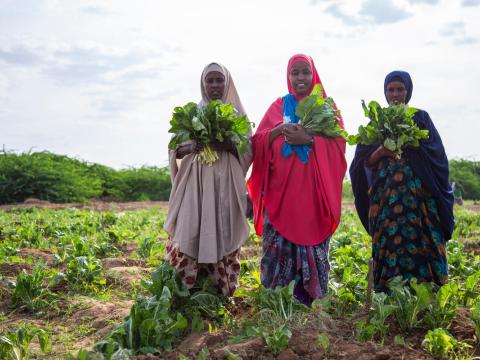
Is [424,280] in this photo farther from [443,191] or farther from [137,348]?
[137,348]

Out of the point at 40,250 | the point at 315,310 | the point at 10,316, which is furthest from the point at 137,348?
the point at 40,250

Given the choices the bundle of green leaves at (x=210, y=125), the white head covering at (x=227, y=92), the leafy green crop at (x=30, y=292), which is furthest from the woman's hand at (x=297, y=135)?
the leafy green crop at (x=30, y=292)

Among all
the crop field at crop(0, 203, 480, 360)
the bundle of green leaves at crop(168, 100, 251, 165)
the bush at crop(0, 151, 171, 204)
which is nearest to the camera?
the crop field at crop(0, 203, 480, 360)

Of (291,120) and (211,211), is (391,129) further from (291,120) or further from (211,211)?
(211,211)

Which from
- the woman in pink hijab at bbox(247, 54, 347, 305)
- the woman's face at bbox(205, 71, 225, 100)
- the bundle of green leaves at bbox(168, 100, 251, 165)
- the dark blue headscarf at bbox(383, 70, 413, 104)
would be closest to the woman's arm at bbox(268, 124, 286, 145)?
the woman in pink hijab at bbox(247, 54, 347, 305)

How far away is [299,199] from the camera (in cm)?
526

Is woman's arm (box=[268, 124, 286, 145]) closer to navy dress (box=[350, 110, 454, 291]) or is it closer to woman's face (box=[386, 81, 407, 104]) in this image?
navy dress (box=[350, 110, 454, 291])

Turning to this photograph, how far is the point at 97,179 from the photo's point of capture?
808 inches

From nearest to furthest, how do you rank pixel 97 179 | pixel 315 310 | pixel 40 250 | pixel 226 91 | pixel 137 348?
pixel 137 348 < pixel 315 310 < pixel 226 91 < pixel 40 250 < pixel 97 179

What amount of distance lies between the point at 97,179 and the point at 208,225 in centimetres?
1597

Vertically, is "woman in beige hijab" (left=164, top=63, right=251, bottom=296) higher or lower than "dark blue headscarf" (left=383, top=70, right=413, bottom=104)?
lower

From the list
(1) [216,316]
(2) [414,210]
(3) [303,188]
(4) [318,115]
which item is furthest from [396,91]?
(1) [216,316]

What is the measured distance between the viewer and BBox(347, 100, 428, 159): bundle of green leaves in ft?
16.2

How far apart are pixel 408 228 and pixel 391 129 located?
0.86 metres
